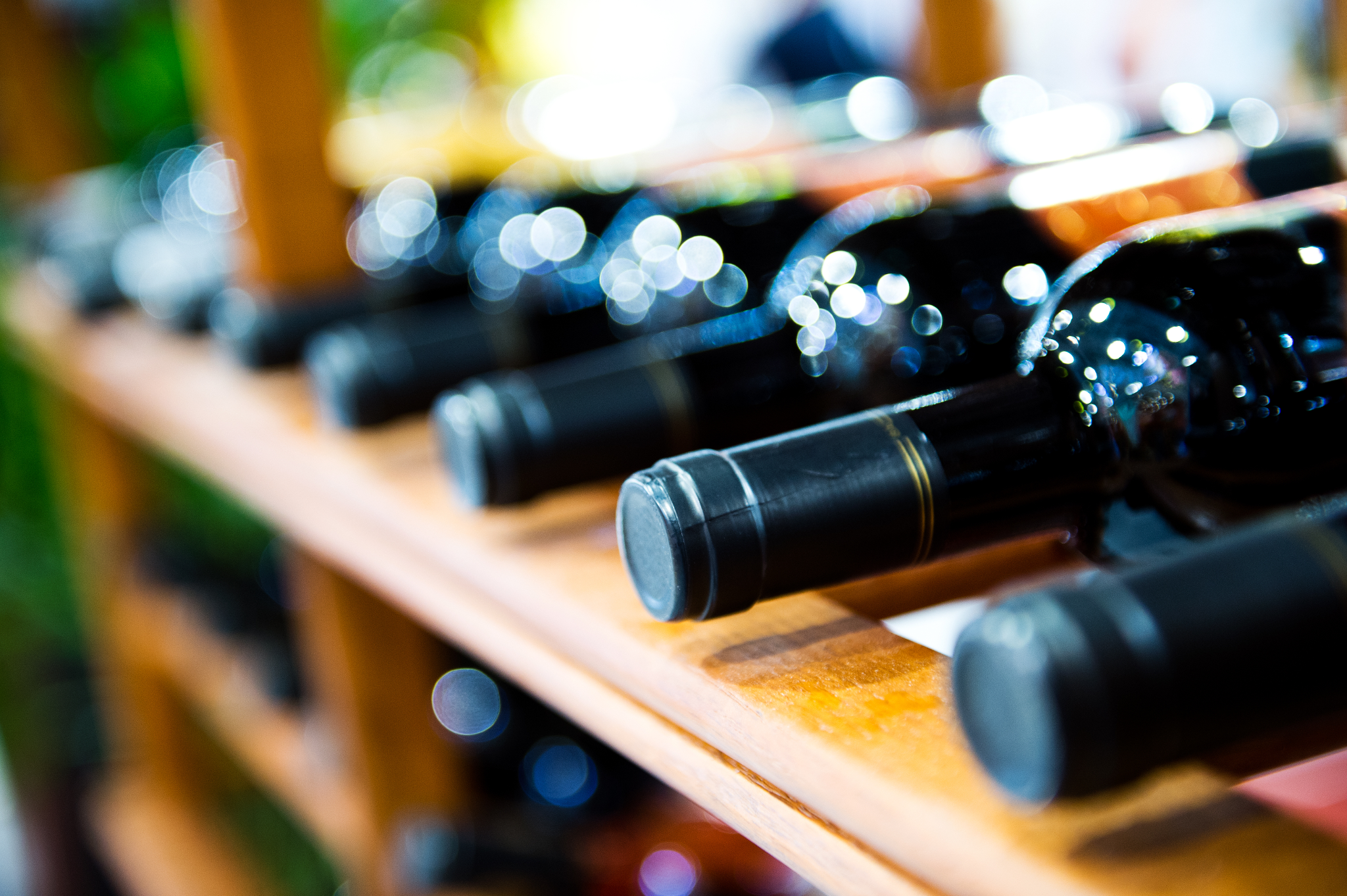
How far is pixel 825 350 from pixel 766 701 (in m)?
0.19

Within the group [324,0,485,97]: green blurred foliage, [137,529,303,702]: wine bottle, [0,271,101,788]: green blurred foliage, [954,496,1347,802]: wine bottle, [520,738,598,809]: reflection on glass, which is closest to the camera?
[954,496,1347,802]: wine bottle

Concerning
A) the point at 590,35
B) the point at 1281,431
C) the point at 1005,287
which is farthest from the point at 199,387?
the point at 590,35

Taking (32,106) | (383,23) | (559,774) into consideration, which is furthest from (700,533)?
(383,23)

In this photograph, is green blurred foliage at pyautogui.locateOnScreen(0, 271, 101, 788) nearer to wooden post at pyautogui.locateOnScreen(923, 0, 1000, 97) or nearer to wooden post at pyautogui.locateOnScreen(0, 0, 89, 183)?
wooden post at pyautogui.locateOnScreen(0, 0, 89, 183)

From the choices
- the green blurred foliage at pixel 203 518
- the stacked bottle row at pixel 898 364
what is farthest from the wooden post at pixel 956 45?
the green blurred foliage at pixel 203 518

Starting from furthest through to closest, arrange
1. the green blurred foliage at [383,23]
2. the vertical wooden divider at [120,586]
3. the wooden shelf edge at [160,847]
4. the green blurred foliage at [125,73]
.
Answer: the green blurred foliage at [383,23], the green blurred foliage at [125,73], the vertical wooden divider at [120,586], the wooden shelf edge at [160,847]

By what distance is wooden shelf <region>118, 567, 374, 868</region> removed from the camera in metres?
0.76

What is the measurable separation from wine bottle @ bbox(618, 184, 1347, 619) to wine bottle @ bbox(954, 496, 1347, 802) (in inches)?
3.4

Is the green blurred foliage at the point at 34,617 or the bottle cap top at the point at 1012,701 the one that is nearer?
the bottle cap top at the point at 1012,701

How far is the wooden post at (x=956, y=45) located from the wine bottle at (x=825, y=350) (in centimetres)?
40

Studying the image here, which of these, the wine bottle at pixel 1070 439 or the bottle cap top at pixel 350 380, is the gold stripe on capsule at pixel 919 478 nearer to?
the wine bottle at pixel 1070 439

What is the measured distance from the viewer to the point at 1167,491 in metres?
0.34

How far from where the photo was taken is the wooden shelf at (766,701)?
0.76ft

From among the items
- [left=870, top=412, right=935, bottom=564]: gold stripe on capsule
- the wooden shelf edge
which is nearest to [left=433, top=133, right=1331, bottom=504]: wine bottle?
[left=870, top=412, right=935, bottom=564]: gold stripe on capsule
